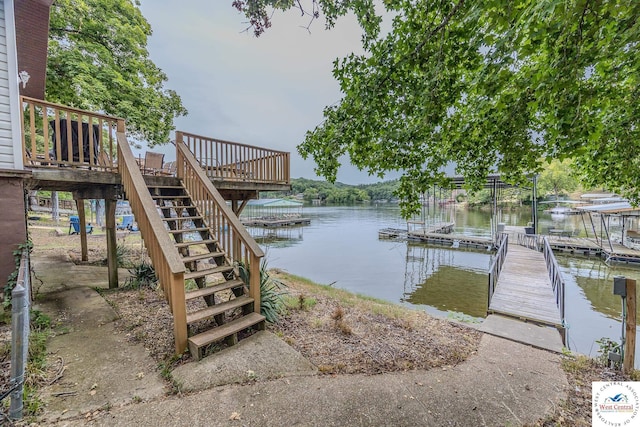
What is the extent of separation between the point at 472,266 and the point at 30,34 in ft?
56.4

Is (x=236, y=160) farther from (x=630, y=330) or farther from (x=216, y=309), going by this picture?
(x=630, y=330)

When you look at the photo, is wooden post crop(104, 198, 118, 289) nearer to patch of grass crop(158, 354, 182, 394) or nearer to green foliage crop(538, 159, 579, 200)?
patch of grass crop(158, 354, 182, 394)

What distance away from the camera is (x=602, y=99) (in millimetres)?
3084

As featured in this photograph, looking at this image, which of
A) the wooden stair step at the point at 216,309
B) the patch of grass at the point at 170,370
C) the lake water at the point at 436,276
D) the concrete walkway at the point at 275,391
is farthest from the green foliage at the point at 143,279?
the lake water at the point at 436,276

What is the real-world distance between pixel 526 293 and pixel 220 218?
7557mm

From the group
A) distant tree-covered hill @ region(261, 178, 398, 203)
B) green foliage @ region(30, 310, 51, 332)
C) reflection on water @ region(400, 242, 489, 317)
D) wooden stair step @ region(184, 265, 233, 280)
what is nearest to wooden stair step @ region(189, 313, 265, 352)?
wooden stair step @ region(184, 265, 233, 280)

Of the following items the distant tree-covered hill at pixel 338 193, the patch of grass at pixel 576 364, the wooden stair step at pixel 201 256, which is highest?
the distant tree-covered hill at pixel 338 193

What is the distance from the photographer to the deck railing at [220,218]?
3.79m

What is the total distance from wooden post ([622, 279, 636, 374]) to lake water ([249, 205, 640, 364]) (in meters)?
2.88

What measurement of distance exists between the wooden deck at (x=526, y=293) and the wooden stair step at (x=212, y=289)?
5.52m

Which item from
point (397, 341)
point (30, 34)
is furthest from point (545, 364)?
point (30, 34)

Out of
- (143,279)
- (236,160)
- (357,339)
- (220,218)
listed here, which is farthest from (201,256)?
(236,160)

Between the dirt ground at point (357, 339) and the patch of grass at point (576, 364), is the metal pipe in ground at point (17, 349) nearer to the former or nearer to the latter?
the dirt ground at point (357, 339)

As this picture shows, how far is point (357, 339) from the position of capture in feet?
12.6
